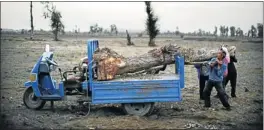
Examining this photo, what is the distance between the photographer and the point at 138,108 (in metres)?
8.30

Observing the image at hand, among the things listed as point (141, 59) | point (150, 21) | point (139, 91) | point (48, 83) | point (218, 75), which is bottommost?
point (139, 91)

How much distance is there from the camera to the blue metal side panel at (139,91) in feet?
26.1

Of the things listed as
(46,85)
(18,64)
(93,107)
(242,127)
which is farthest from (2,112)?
(18,64)

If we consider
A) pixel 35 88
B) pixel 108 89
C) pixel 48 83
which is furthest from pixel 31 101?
Result: pixel 108 89

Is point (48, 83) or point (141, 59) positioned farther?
point (141, 59)

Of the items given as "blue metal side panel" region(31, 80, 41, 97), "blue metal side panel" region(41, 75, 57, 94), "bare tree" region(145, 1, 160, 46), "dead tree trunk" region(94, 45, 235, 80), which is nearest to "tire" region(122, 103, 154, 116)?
"dead tree trunk" region(94, 45, 235, 80)

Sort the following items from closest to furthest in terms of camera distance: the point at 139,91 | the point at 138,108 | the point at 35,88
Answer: the point at 139,91, the point at 138,108, the point at 35,88

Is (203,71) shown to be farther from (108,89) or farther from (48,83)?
(48,83)

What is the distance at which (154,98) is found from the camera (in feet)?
26.2

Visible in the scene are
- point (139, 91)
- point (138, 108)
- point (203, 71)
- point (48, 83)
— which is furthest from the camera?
point (203, 71)

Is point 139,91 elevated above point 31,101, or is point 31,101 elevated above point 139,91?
point 139,91

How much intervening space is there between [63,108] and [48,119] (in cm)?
118

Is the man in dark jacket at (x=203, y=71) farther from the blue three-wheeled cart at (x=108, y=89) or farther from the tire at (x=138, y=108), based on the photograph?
the tire at (x=138, y=108)

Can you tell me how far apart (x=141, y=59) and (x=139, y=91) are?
4.06 ft
